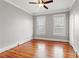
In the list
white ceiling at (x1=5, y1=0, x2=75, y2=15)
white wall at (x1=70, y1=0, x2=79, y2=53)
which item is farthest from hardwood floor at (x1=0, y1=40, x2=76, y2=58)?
white ceiling at (x1=5, y1=0, x2=75, y2=15)

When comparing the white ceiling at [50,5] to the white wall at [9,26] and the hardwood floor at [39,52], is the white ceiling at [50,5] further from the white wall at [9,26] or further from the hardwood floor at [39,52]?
the hardwood floor at [39,52]

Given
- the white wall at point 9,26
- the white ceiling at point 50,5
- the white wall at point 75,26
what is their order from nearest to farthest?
the white wall at point 75,26, the white wall at point 9,26, the white ceiling at point 50,5

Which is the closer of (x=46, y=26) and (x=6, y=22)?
(x=6, y=22)

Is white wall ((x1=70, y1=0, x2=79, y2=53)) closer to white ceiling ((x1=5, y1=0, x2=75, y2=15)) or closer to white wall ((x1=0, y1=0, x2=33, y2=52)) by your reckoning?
white ceiling ((x1=5, y1=0, x2=75, y2=15))

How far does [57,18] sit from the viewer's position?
7430mm

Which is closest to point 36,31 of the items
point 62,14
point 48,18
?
point 48,18

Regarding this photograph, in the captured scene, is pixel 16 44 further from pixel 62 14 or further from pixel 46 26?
pixel 62 14

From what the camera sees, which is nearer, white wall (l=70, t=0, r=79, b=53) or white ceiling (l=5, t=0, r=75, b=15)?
white wall (l=70, t=0, r=79, b=53)

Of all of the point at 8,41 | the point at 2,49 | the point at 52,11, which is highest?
the point at 52,11

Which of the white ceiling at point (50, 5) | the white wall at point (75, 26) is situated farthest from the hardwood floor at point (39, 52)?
the white ceiling at point (50, 5)

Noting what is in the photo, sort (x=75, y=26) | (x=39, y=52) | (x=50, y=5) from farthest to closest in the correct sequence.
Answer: (x=50, y=5) < (x=75, y=26) < (x=39, y=52)

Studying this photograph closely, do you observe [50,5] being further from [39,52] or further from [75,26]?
[39,52]

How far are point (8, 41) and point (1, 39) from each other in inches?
23.5

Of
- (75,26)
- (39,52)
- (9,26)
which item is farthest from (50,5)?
(39,52)
